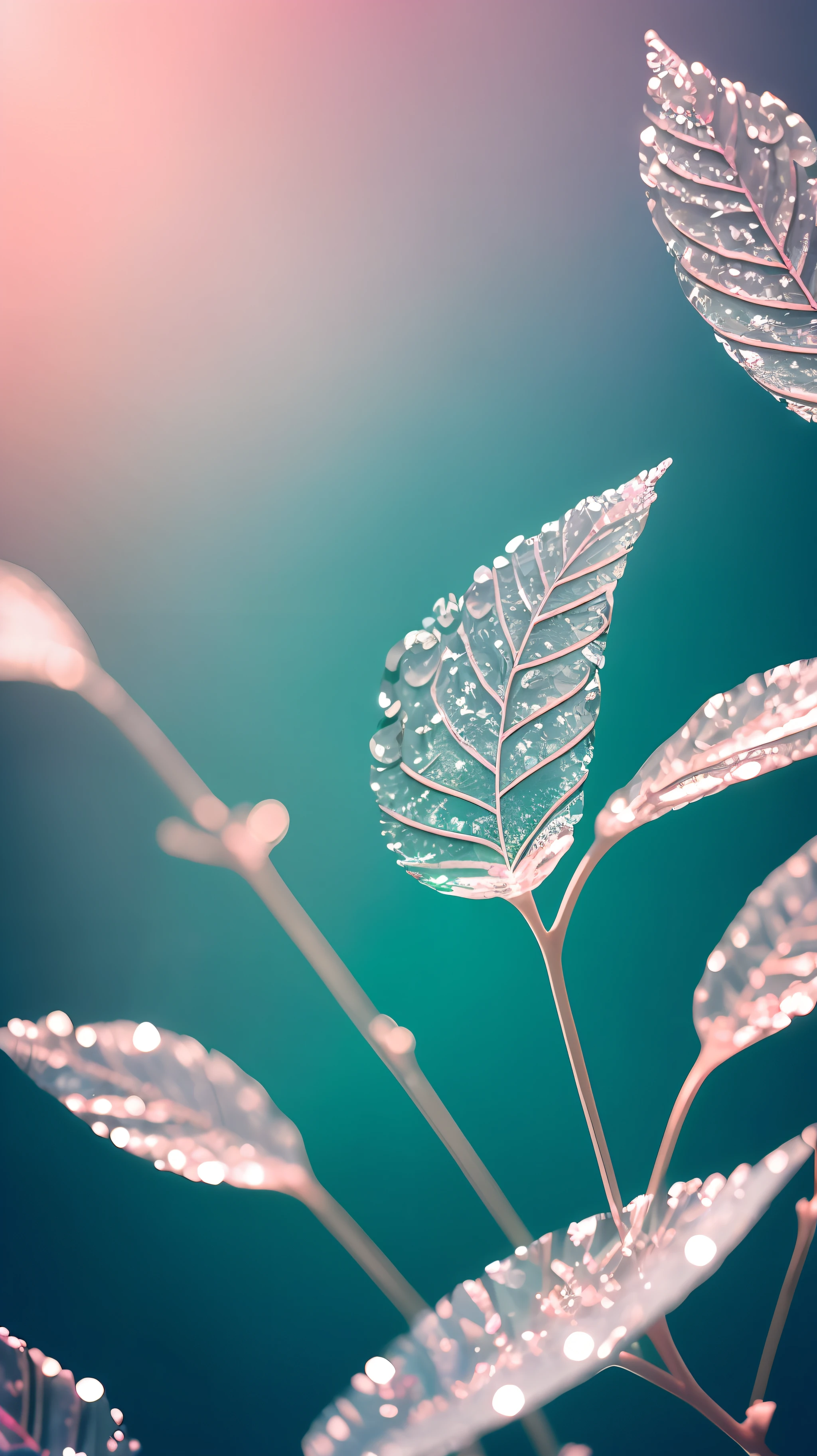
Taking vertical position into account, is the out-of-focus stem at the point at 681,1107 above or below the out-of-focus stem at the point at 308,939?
below

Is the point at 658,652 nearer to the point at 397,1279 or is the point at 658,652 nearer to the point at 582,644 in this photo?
the point at 582,644

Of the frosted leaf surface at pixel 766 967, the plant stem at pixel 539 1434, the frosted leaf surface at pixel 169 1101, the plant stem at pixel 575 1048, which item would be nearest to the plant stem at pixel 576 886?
the plant stem at pixel 575 1048

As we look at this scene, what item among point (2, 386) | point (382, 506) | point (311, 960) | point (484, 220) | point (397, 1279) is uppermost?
point (2, 386)

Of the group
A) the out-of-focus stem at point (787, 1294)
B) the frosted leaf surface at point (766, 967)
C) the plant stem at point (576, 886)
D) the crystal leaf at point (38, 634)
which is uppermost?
the crystal leaf at point (38, 634)

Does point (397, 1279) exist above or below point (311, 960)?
below

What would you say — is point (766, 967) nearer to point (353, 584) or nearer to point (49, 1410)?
point (353, 584)

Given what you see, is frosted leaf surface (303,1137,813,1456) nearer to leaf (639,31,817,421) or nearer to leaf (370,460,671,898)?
leaf (370,460,671,898)

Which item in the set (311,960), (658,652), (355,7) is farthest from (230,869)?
(355,7)

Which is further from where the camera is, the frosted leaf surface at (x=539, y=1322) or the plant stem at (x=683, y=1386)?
the plant stem at (x=683, y=1386)

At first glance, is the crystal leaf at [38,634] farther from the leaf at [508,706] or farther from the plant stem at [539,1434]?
the plant stem at [539,1434]
